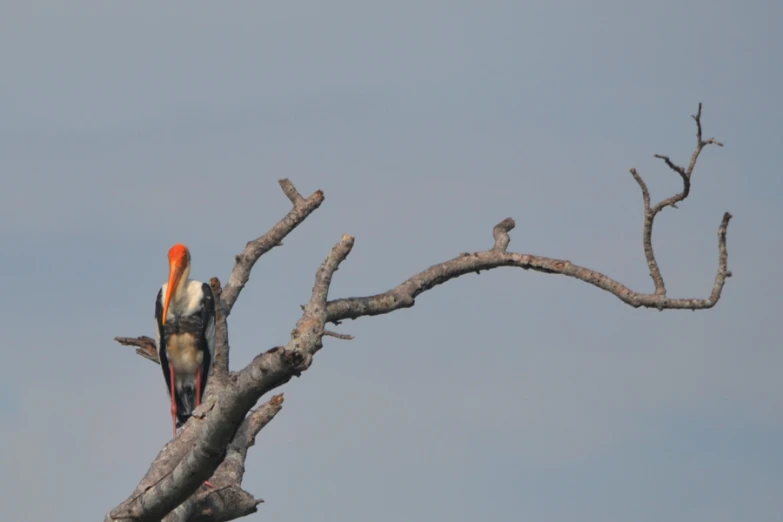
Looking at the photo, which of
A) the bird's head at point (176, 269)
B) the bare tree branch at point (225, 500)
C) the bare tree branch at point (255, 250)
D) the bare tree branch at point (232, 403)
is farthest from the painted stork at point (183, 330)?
the bare tree branch at point (232, 403)

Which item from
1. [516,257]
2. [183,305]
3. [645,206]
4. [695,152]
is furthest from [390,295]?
[183,305]

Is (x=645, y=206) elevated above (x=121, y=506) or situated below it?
above

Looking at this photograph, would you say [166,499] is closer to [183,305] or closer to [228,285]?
[228,285]

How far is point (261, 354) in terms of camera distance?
5.46 m

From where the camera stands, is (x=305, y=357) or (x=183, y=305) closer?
(x=305, y=357)

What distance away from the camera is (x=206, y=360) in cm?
1130

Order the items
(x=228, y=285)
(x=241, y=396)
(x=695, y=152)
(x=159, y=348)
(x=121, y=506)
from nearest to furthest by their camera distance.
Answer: (x=241, y=396), (x=121, y=506), (x=695, y=152), (x=228, y=285), (x=159, y=348)

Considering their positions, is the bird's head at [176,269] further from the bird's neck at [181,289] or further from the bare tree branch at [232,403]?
the bare tree branch at [232,403]

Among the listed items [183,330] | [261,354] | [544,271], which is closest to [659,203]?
[544,271]

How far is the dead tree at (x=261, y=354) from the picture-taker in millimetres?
5520

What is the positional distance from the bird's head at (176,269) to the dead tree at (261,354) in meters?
0.51

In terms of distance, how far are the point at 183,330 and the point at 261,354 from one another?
230 inches

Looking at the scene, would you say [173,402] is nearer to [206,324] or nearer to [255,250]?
[206,324]

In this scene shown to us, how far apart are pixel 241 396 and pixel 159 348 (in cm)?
593
